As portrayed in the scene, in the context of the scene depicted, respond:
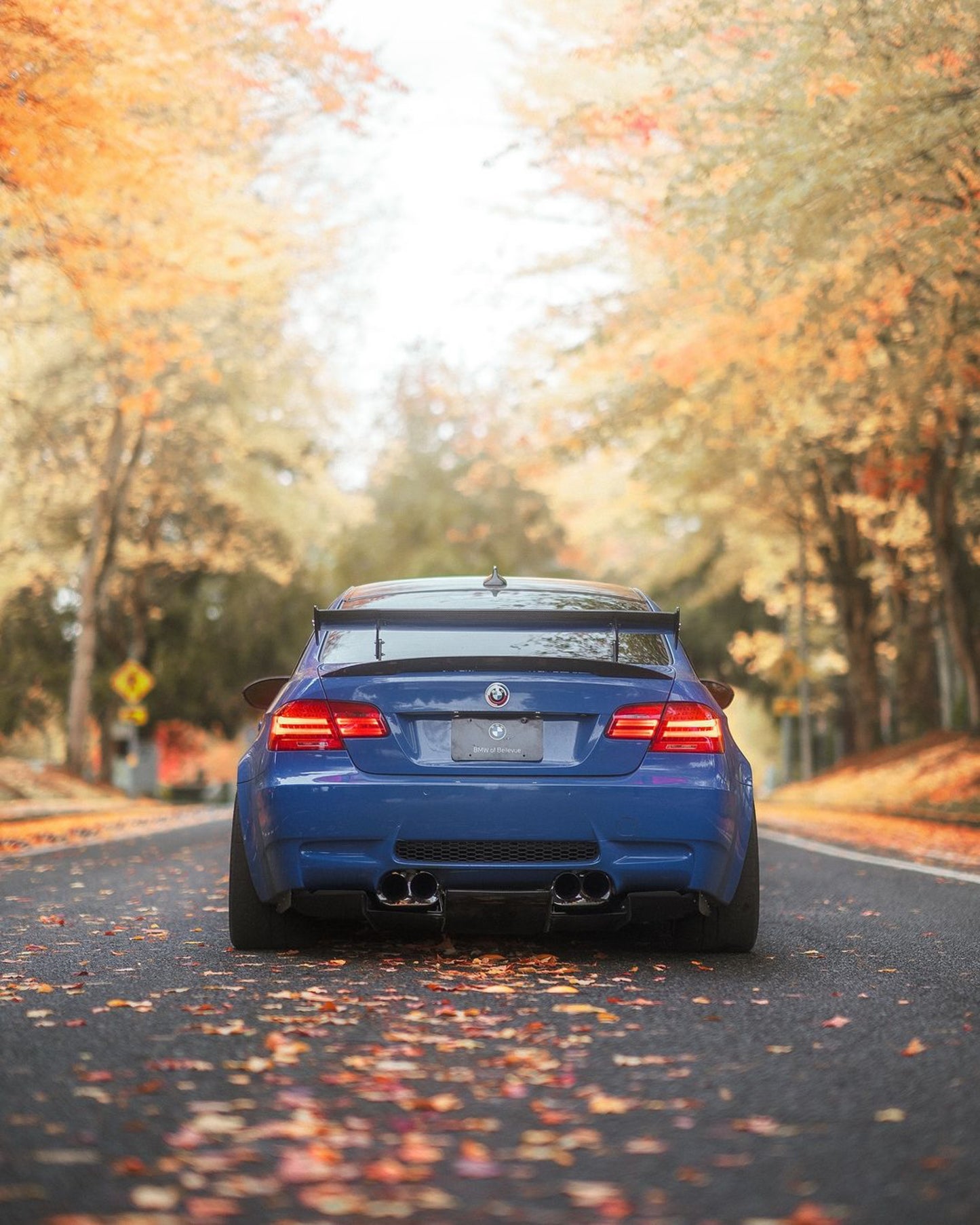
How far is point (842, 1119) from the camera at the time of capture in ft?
13.0

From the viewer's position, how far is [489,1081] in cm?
435

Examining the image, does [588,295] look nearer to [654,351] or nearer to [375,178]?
[654,351]

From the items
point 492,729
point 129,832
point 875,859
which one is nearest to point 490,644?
point 492,729

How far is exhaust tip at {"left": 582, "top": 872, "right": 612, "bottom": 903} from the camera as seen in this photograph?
20.7 ft

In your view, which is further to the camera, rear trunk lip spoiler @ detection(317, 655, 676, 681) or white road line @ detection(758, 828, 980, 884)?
white road line @ detection(758, 828, 980, 884)

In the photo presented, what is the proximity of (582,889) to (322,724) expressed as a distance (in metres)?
1.19

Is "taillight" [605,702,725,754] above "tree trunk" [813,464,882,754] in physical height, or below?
below

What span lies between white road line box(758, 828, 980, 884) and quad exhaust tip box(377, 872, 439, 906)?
511cm

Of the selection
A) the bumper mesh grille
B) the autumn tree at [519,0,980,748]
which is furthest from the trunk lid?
Result: the autumn tree at [519,0,980,748]

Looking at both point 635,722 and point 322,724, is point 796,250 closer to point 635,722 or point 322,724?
point 635,722

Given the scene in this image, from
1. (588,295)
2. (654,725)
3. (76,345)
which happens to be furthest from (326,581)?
(654,725)

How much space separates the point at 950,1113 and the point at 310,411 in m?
28.8

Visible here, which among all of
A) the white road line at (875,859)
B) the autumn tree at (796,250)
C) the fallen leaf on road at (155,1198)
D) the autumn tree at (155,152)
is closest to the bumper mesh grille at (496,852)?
the fallen leaf on road at (155,1198)

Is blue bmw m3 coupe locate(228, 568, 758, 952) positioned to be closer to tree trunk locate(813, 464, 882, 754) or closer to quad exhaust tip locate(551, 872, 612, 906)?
quad exhaust tip locate(551, 872, 612, 906)
